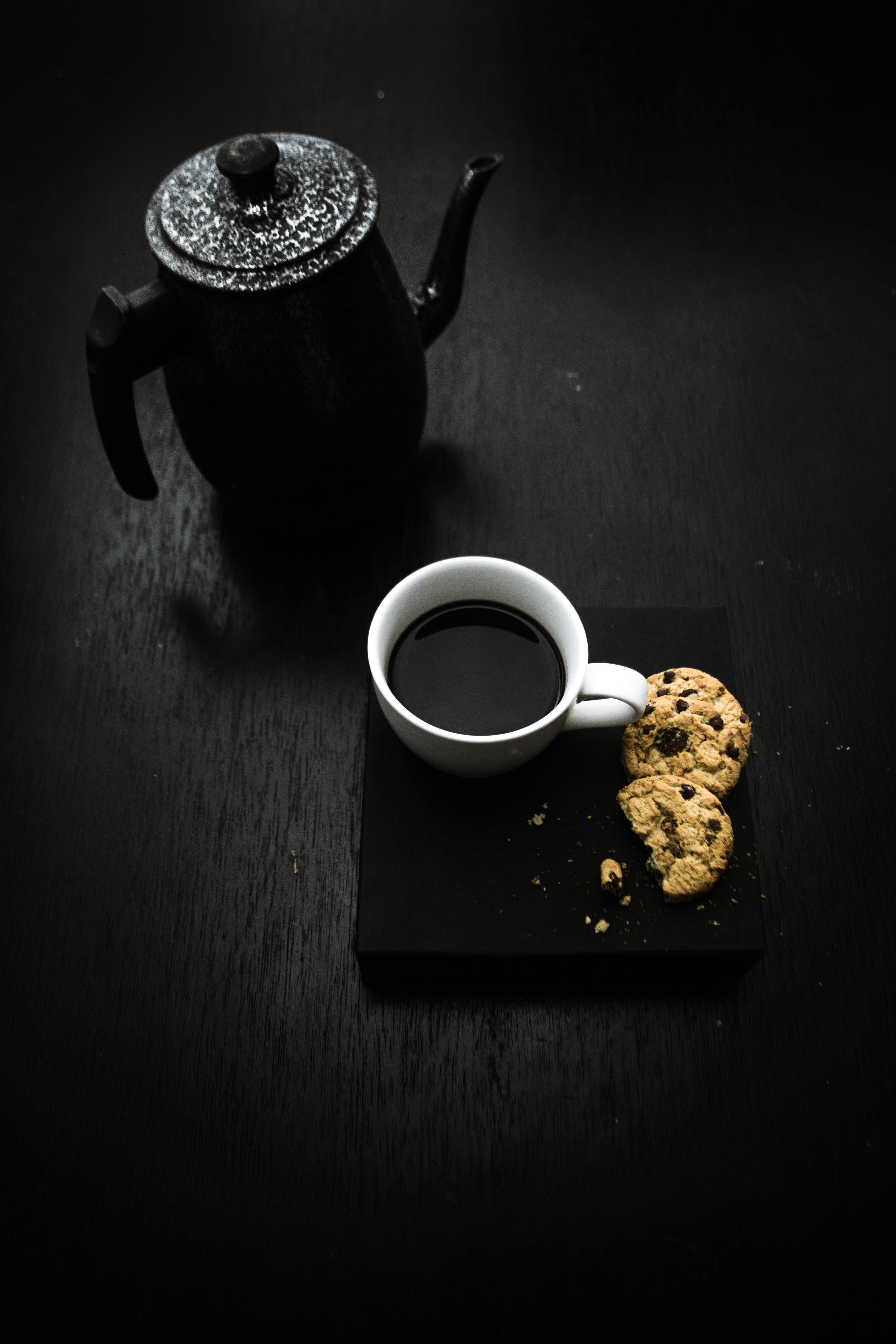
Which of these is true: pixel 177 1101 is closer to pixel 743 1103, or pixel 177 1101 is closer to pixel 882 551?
pixel 743 1103

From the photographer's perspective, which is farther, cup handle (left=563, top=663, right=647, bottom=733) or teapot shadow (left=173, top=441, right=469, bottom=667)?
teapot shadow (left=173, top=441, right=469, bottom=667)

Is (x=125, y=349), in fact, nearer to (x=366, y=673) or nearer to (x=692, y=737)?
(x=366, y=673)

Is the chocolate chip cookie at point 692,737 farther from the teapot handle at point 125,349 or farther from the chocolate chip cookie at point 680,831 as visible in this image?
the teapot handle at point 125,349

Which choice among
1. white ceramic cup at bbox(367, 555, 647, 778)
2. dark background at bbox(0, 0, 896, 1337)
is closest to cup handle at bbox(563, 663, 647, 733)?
white ceramic cup at bbox(367, 555, 647, 778)

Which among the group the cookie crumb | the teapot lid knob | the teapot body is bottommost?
the cookie crumb

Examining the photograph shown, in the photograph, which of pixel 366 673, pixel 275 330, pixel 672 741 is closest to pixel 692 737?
pixel 672 741

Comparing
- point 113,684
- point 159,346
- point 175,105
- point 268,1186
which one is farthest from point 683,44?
point 268,1186

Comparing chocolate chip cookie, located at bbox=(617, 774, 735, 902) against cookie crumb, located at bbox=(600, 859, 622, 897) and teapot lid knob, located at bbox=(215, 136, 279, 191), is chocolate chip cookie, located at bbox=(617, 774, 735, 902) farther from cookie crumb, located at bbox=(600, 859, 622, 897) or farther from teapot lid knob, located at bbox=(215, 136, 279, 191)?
teapot lid knob, located at bbox=(215, 136, 279, 191)
